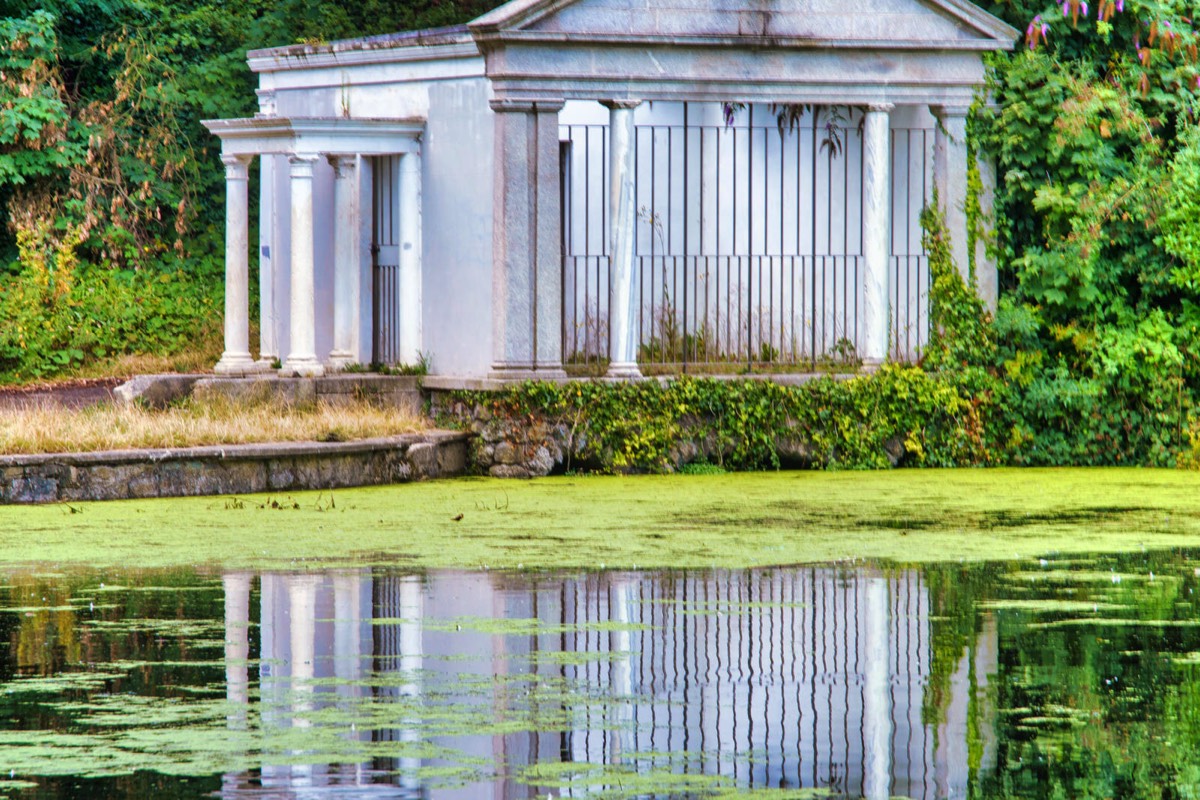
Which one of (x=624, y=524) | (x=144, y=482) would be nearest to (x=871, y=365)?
(x=624, y=524)

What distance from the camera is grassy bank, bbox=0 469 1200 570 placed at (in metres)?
9.99

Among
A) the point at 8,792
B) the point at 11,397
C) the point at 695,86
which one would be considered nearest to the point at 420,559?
the point at 8,792

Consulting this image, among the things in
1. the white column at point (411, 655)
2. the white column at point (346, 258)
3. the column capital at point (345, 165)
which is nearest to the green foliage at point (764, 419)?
the white column at point (346, 258)

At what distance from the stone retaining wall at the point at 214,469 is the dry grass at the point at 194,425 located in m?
0.23

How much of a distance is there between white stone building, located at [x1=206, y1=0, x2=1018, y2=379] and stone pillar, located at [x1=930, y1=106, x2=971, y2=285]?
2cm

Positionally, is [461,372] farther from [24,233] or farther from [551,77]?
[24,233]

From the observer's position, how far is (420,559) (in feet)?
32.3

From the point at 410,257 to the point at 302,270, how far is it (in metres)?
0.97

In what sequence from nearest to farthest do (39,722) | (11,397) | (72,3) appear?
(39,722)
(11,397)
(72,3)

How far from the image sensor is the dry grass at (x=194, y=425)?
42.3ft

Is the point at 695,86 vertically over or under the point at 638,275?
over

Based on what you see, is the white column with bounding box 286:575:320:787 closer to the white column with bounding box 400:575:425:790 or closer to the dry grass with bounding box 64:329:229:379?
the white column with bounding box 400:575:425:790

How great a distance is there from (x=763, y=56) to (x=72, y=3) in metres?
10.7

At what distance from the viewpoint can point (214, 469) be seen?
13016 millimetres
